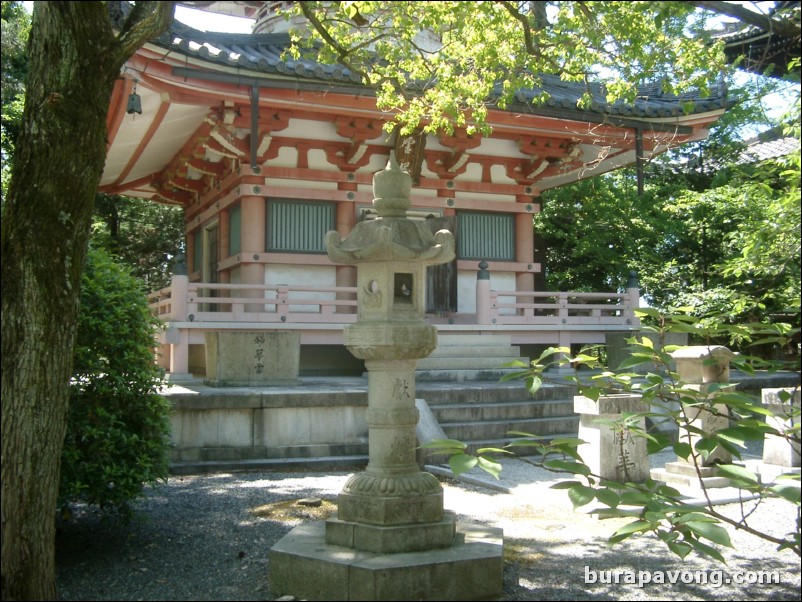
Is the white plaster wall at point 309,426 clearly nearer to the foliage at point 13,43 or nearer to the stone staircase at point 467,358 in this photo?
the stone staircase at point 467,358

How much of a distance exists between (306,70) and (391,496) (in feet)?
24.9

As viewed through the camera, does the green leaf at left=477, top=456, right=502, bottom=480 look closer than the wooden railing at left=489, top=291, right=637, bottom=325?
Yes

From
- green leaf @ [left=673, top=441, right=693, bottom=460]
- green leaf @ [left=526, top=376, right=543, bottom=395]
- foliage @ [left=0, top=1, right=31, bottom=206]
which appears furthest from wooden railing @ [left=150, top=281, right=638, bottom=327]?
green leaf @ [left=673, top=441, right=693, bottom=460]

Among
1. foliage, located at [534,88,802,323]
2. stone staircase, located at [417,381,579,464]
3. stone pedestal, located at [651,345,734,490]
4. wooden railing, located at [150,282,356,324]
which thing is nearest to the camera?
stone pedestal, located at [651,345,734,490]

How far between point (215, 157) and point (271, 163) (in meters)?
1.45

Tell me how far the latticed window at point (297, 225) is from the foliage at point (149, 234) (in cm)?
918

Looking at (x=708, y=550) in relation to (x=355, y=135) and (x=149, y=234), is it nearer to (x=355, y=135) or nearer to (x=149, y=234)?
(x=355, y=135)

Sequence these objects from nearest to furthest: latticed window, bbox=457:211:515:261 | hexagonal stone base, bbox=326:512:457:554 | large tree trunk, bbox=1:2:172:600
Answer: large tree trunk, bbox=1:2:172:600 < hexagonal stone base, bbox=326:512:457:554 < latticed window, bbox=457:211:515:261

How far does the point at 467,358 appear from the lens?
12.4 m

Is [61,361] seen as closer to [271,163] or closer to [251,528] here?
[251,528]

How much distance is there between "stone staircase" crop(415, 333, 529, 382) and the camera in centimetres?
1183

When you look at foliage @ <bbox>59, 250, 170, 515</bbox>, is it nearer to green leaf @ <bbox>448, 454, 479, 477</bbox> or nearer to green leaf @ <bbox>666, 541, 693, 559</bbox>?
green leaf @ <bbox>448, 454, 479, 477</bbox>

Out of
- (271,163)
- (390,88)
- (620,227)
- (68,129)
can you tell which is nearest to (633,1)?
(390,88)

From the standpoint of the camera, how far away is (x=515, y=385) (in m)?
11.0
